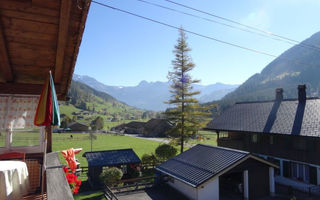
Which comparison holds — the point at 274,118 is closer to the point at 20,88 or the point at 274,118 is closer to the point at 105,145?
the point at 20,88

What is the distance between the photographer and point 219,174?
44.2 feet

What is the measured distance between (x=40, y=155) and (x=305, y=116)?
2093cm

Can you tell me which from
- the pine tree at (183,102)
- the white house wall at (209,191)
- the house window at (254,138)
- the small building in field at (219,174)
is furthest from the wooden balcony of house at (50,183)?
the pine tree at (183,102)

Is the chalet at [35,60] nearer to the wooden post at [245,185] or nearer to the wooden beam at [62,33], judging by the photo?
the wooden beam at [62,33]

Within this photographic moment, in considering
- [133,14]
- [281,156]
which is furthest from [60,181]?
[281,156]

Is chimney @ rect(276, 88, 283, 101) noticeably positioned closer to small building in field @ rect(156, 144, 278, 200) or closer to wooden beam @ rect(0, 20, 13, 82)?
small building in field @ rect(156, 144, 278, 200)

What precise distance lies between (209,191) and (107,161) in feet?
36.0

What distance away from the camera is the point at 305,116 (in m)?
18.5

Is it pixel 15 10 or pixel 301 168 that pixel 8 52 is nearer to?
pixel 15 10

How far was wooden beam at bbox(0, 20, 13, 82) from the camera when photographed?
4.57 meters

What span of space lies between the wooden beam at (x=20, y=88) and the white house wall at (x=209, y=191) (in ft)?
36.9

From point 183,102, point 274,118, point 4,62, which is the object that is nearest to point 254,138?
point 274,118

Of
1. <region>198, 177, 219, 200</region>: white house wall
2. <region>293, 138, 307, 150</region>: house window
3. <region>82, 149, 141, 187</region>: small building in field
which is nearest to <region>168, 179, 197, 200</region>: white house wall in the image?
<region>198, 177, 219, 200</region>: white house wall

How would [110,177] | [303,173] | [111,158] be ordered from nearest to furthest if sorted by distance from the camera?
1. [303,173]
2. [110,177]
3. [111,158]
